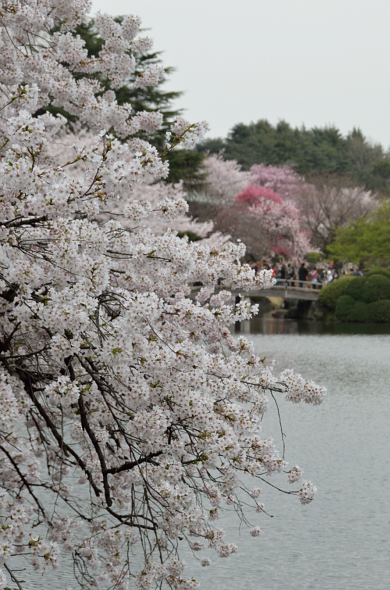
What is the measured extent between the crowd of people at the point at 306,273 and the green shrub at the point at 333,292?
1850 mm

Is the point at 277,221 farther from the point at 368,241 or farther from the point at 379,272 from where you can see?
the point at 379,272

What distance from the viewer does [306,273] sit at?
149 feet

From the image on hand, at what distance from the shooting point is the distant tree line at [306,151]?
69.1m

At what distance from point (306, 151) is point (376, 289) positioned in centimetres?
3948

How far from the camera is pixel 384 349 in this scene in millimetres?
26891

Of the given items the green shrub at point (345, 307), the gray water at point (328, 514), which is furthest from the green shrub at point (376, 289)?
the gray water at point (328, 514)

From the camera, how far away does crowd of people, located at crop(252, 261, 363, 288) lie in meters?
43.9

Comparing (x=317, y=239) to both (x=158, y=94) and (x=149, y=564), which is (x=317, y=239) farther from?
(x=149, y=564)

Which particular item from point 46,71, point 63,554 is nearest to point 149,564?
point 63,554

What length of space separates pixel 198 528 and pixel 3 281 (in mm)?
1921

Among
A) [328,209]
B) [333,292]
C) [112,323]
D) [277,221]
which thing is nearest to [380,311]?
[333,292]

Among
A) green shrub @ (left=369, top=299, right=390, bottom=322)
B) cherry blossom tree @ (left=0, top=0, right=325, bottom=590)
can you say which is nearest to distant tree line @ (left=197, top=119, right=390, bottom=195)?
green shrub @ (left=369, top=299, right=390, bottom=322)

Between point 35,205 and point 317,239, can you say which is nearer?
point 35,205

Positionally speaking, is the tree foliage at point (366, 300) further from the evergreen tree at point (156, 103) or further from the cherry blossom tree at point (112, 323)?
the cherry blossom tree at point (112, 323)
